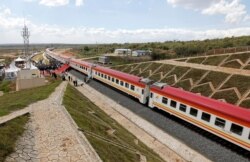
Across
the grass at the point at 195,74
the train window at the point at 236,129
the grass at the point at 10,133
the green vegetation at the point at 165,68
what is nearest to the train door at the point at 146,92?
the train window at the point at 236,129

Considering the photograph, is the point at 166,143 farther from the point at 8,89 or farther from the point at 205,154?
the point at 8,89

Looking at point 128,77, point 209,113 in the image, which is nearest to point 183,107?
point 209,113

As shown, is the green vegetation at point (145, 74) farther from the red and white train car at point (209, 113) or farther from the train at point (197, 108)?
the red and white train car at point (209, 113)

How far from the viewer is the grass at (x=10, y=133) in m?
9.55

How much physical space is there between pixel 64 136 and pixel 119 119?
9.83m

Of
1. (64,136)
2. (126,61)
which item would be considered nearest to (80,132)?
(64,136)

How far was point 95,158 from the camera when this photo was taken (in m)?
9.87

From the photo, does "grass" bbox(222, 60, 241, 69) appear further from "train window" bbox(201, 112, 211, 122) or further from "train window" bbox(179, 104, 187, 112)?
"train window" bbox(201, 112, 211, 122)

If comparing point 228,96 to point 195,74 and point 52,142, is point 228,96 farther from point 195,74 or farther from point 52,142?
point 52,142

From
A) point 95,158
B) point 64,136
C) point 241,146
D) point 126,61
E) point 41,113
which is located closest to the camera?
point 95,158

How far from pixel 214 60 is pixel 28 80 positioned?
3058 centimetres

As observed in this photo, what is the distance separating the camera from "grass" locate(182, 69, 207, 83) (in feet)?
110

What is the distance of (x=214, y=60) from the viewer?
3784cm

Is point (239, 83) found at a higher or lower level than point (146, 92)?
higher
